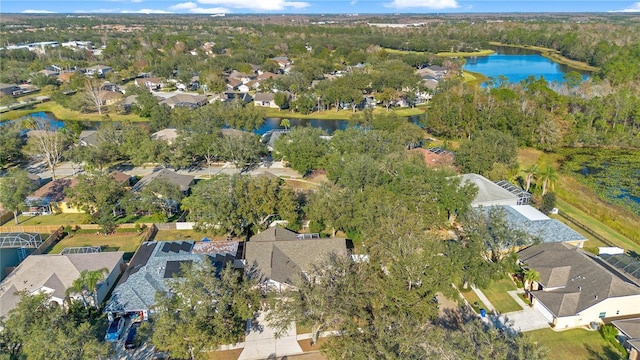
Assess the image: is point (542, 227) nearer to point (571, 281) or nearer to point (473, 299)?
point (571, 281)

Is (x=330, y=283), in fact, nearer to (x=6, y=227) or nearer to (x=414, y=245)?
(x=414, y=245)

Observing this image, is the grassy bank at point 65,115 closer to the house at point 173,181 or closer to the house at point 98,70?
the house at point 98,70

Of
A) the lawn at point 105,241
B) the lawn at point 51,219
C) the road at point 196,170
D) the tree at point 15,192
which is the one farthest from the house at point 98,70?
the lawn at point 105,241

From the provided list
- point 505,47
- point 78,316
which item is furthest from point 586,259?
point 505,47

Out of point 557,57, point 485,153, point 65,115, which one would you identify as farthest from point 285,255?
point 557,57

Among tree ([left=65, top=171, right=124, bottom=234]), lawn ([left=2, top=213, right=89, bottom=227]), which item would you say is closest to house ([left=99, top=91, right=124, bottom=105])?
lawn ([left=2, top=213, right=89, bottom=227])

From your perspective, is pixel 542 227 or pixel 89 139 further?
pixel 89 139

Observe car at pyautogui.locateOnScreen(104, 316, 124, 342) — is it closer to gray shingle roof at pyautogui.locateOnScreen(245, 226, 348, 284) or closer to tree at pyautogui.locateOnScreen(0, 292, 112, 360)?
tree at pyautogui.locateOnScreen(0, 292, 112, 360)
